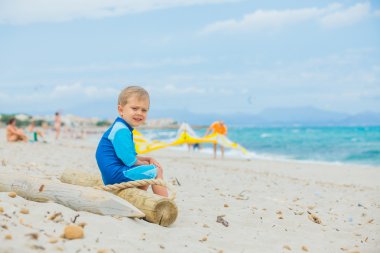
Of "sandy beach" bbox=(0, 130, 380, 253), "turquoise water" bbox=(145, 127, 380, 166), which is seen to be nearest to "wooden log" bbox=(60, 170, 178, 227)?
"sandy beach" bbox=(0, 130, 380, 253)

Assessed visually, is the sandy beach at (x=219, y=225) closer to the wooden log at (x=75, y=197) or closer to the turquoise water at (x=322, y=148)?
the wooden log at (x=75, y=197)

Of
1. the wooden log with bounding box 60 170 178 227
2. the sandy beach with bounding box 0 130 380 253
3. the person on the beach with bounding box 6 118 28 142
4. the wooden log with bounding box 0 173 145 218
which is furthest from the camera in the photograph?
the person on the beach with bounding box 6 118 28 142

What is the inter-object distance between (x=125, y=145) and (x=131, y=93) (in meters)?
0.59

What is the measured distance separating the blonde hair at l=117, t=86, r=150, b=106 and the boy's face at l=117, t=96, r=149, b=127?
3 centimetres

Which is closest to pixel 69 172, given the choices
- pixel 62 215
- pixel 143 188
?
pixel 143 188

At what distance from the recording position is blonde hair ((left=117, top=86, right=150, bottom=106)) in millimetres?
4884

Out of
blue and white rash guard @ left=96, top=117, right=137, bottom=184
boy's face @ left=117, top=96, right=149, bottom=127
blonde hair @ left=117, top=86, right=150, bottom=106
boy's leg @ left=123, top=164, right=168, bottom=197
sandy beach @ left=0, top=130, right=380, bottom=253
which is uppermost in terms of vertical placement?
blonde hair @ left=117, top=86, right=150, bottom=106

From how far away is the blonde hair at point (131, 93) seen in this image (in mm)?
4884

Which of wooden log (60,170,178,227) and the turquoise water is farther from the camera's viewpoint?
the turquoise water

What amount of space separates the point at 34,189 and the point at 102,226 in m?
1.03

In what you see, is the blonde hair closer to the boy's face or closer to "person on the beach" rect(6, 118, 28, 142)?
the boy's face

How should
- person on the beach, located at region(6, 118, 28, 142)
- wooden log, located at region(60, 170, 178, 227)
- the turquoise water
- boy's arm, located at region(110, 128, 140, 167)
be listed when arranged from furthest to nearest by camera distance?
the turquoise water, person on the beach, located at region(6, 118, 28, 142), boy's arm, located at region(110, 128, 140, 167), wooden log, located at region(60, 170, 178, 227)

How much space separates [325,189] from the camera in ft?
31.0

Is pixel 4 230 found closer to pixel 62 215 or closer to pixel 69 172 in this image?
pixel 62 215
